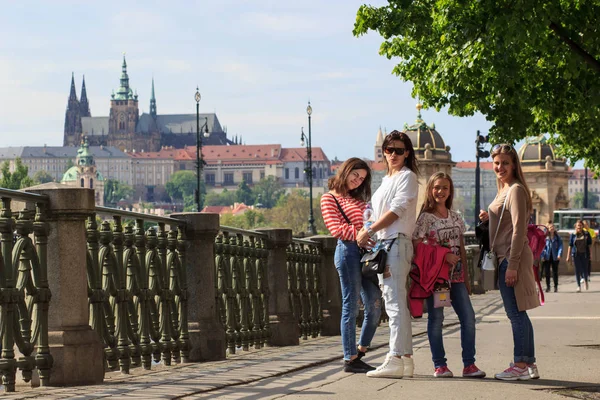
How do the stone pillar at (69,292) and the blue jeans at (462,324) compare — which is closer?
the stone pillar at (69,292)

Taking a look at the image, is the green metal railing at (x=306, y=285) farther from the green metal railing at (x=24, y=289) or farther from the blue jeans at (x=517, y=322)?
the green metal railing at (x=24, y=289)

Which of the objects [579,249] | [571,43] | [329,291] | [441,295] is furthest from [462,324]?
[579,249]

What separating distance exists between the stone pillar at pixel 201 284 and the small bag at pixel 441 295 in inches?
90.4

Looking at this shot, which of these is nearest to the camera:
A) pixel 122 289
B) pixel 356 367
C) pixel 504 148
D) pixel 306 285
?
pixel 122 289

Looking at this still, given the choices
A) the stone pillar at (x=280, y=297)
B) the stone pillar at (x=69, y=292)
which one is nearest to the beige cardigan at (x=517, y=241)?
the stone pillar at (x=69, y=292)

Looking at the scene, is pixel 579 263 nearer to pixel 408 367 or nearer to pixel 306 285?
pixel 306 285

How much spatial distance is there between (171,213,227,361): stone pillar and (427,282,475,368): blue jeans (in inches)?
89.1

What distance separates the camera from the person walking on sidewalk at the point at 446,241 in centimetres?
952

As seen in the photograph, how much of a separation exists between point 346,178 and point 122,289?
180 cm

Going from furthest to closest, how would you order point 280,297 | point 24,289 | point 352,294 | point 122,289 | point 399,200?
point 280,297 < point 352,294 < point 122,289 < point 399,200 < point 24,289

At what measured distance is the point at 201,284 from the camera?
1120 centimetres

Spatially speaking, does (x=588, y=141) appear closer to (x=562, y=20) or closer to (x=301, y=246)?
(x=562, y=20)

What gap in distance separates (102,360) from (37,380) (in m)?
0.45

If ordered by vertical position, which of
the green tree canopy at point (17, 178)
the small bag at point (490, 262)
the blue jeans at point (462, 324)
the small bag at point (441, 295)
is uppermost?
the green tree canopy at point (17, 178)
